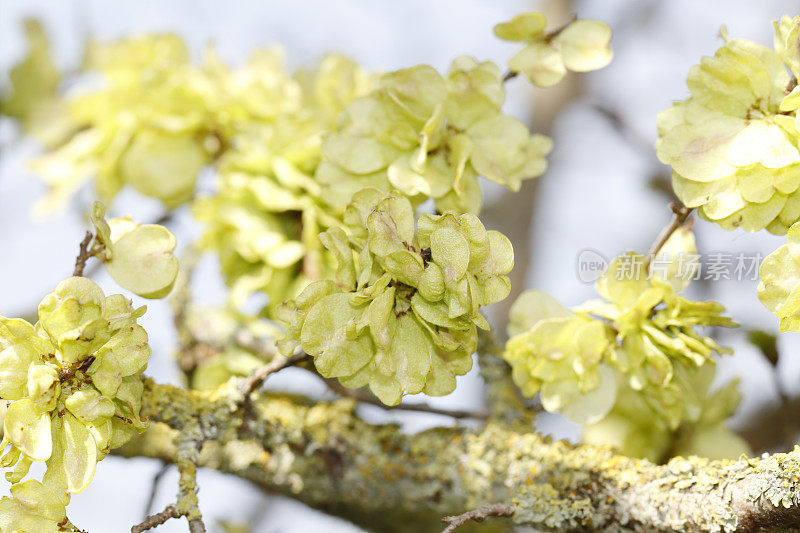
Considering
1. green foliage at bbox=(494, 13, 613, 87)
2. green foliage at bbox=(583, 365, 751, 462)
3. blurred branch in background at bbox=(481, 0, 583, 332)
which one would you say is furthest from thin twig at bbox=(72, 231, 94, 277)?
blurred branch in background at bbox=(481, 0, 583, 332)

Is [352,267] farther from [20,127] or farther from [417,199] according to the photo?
[20,127]

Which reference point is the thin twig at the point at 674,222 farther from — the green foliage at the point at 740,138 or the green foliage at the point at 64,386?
the green foliage at the point at 64,386

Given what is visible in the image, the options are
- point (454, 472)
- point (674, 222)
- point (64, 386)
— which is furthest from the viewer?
point (454, 472)

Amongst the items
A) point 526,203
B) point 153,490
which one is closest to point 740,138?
point 153,490

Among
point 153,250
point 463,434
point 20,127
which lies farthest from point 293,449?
point 20,127

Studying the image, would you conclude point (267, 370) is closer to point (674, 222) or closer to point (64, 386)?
point (64, 386)

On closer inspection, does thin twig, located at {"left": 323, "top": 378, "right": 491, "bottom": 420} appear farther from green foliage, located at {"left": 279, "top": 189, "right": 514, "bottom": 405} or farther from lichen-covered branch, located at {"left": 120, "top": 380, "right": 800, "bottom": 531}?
green foliage, located at {"left": 279, "top": 189, "right": 514, "bottom": 405}

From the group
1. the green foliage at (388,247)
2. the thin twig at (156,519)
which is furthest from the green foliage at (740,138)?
the thin twig at (156,519)
